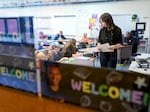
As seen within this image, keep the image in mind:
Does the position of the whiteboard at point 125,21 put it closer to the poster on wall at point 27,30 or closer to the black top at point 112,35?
the black top at point 112,35

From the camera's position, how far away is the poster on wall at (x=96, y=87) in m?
0.85

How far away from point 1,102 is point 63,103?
0.49 metres

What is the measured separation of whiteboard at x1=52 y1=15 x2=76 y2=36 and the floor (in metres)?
6.61

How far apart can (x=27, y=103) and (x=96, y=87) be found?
0.46 m

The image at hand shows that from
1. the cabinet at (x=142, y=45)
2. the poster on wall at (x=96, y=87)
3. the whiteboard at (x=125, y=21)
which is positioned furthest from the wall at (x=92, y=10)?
the poster on wall at (x=96, y=87)

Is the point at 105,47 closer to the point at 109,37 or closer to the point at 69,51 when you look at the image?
the point at 109,37

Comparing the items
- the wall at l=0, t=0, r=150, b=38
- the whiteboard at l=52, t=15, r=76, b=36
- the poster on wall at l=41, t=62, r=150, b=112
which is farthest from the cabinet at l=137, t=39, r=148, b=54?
the poster on wall at l=41, t=62, r=150, b=112

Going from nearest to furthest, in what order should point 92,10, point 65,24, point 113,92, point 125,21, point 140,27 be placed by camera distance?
point 113,92
point 140,27
point 125,21
point 92,10
point 65,24

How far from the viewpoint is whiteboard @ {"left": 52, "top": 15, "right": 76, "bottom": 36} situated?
785cm

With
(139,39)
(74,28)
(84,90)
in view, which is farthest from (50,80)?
(74,28)

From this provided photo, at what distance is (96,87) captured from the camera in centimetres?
95

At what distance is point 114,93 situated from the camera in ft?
2.97

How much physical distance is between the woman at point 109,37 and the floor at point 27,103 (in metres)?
1.66

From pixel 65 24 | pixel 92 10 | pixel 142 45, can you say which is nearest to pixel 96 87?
pixel 142 45
